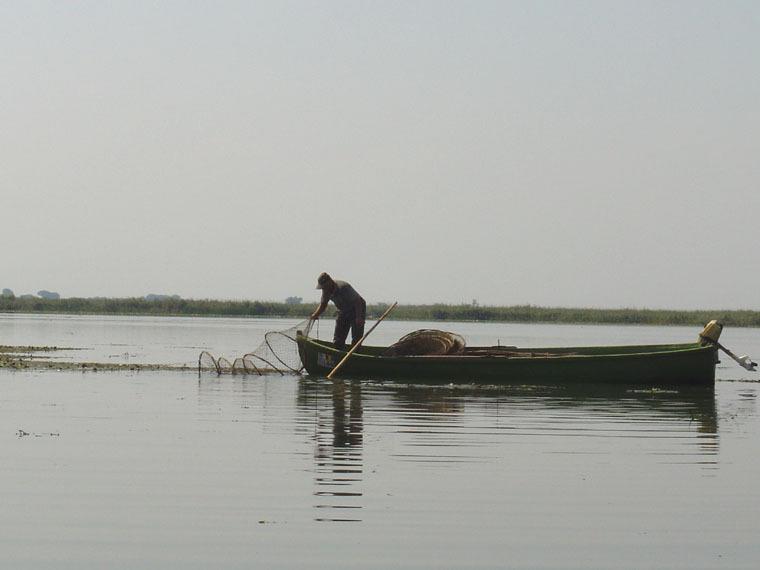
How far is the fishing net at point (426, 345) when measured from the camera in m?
23.4

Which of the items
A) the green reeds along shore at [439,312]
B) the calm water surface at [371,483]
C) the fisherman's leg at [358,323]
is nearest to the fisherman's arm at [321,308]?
the fisherman's leg at [358,323]

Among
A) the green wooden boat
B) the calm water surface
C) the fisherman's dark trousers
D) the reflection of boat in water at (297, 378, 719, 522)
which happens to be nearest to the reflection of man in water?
the fisherman's dark trousers

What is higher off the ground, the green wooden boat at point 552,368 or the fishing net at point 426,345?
the fishing net at point 426,345

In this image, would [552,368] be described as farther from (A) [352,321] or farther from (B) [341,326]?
(B) [341,326]

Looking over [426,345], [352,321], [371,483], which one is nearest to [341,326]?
[352,321]

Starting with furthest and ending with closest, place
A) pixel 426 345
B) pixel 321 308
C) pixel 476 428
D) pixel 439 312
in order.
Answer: pixel 439 312, pixel 426 345, pixel 321 308, pixel 476 428

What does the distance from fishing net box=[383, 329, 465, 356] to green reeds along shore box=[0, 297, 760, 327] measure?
51.9 m

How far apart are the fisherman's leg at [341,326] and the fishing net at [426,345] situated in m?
0.88

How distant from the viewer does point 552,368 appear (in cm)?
2247

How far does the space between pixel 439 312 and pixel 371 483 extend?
71679 mm

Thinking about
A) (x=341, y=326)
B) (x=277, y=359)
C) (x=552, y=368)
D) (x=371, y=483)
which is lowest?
(x=371, y=483)

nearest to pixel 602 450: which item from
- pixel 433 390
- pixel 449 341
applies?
pixel 433 390

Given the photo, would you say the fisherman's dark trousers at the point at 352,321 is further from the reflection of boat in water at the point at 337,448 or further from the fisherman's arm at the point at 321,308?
the reflection of boat in water at the point at 337,448

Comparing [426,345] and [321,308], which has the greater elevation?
[321,308]
